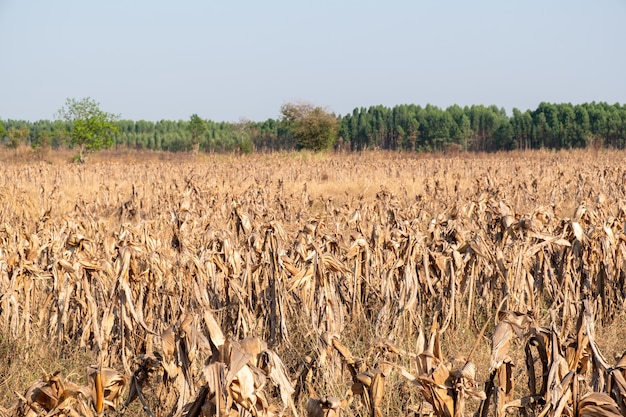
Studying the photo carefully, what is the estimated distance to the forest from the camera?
5681 centimetres

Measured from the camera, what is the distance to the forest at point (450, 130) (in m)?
56.8

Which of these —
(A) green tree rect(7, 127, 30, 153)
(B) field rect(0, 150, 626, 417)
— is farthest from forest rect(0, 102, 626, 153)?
(B) field rect(0, 150, 626, 417)

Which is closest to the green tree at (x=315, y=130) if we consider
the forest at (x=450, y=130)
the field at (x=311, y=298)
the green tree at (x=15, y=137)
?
the forest at (x=450, y=130)

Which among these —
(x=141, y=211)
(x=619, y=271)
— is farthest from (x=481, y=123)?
(x=619, y=271)

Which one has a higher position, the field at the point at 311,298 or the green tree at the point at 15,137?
the green tree at the point at 15,137

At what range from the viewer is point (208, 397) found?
74.7 inches

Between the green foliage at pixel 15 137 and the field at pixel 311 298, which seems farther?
the green foliage at pixel 15 137

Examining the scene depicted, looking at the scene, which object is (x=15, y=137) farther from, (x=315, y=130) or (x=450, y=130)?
(x=450, y=130)

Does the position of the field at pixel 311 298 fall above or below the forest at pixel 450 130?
below

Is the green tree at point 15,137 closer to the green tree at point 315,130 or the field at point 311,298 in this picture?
the green tree at point 315,130

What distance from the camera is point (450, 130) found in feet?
219

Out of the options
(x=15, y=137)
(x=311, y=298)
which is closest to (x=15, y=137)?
(x=15, y=137)

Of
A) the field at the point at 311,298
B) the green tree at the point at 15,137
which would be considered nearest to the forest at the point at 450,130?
the green tree at the point at 15,137

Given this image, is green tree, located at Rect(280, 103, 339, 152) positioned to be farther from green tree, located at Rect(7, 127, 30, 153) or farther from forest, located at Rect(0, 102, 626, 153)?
green tree, located at Rect(7, 127, 30, 153)
